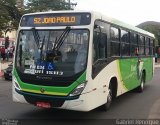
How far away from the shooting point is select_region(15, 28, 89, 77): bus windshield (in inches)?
360

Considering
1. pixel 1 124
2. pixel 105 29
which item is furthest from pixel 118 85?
pixel 1 124

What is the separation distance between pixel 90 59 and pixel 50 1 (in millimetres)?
34771

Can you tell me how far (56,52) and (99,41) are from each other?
124 centimetres

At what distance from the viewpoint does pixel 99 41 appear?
9.80 metres

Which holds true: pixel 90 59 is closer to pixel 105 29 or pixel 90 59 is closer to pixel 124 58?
pixel 105 29

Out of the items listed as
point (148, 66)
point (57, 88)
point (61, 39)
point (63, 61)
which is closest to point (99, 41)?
point (61, 39)

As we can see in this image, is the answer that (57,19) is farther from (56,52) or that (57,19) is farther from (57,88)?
(57,88)

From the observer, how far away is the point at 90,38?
9242 mm

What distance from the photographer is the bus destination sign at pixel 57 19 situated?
938 centimetres

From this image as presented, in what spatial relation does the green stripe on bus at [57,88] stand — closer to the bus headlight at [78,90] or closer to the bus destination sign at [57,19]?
the bus headlight at [78,90]

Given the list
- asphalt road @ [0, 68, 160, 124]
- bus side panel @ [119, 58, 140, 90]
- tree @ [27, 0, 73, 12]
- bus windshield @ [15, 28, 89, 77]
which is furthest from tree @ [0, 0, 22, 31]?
bus windshield @ [15, 28, 89, 77]

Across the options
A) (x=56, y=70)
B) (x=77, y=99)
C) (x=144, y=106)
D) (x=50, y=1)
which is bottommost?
(x=144, y=106)

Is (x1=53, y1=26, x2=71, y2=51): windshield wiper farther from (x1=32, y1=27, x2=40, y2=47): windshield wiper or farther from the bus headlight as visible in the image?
the bus headlight

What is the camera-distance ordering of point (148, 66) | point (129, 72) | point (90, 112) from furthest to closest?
point (148, 66)
point (129, 72)
point (90, 112)
